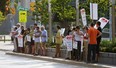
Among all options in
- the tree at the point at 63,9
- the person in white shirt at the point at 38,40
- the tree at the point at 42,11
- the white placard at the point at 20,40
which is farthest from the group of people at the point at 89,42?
the tree at the point at 42,11

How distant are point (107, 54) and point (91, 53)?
2.87 ft

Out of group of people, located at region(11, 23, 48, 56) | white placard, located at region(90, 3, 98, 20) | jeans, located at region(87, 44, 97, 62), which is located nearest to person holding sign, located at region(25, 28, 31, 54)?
group of people, located at region(11, 23, 48, 56)

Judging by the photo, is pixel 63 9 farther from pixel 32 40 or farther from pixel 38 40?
pixel 38 40

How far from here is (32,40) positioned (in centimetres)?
2344

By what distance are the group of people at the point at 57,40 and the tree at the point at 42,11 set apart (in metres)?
7.45

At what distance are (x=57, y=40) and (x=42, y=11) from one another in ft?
43.9

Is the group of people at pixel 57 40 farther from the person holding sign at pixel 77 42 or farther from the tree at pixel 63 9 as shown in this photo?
the tree at pixel 63 9

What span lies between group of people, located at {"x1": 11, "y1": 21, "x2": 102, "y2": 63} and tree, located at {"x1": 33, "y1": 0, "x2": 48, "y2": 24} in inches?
293

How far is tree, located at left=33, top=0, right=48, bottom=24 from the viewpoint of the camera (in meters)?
33.1

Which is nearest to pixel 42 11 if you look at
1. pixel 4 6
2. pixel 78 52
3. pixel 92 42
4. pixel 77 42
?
pixel 77 42

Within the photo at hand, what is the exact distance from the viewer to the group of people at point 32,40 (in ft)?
73.7

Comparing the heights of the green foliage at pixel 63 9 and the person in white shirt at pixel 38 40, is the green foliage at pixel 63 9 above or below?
above

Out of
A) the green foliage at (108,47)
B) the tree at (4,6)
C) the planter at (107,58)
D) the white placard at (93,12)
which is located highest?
the tree at (4,6)

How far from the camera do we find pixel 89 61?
704 inches
